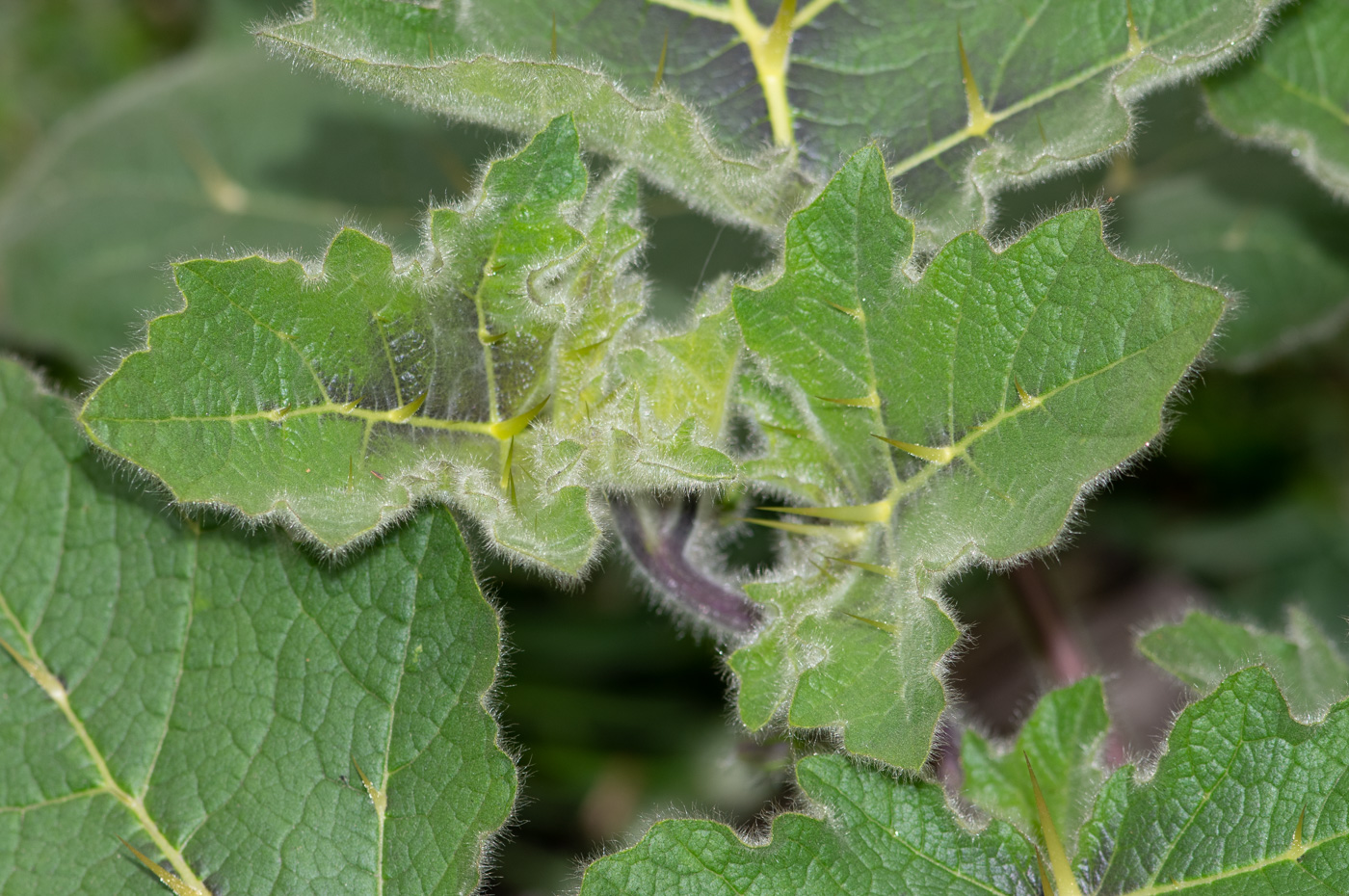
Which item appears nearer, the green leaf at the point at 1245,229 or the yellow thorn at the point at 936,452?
the yellow thorn at the point at 936,452

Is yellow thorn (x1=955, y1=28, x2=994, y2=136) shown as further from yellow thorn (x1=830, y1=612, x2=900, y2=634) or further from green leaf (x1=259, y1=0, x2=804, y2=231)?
yellow thorn (x1=830, y1=612, x2=900, y2=634)

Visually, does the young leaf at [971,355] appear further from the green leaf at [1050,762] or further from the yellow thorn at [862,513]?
the green leaf at [1050,762]

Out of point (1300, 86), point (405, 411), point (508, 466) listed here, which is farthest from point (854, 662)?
point (1300, 86)

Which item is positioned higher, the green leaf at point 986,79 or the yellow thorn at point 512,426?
the green leaf at point 986,79

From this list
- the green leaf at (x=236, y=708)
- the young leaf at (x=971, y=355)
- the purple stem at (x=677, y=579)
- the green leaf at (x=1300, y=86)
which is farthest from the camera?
the green leaf at (x=1300, y=86)

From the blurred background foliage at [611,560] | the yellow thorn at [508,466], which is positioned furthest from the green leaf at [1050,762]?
the blurred background foliage at [611,560]

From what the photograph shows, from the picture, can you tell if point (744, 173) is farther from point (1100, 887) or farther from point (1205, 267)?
point (1205, 267)
